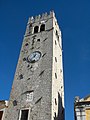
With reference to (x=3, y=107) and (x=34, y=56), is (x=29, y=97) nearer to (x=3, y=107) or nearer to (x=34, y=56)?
(x=3, y=107)

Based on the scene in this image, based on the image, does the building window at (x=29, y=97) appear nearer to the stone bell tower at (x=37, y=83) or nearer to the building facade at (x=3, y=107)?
the stone bell tower at (x=37, y=83)

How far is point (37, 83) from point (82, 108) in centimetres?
755

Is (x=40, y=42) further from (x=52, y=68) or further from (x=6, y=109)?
(x=6, y=109)

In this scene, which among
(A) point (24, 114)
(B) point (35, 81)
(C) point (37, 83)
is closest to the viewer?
(A) point (24, 114)

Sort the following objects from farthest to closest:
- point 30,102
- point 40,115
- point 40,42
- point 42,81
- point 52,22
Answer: point 52,22 < point 40,42 < point 42,81 < point 30,102 < point 40,115

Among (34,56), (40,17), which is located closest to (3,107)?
(34,56)

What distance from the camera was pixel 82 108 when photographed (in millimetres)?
16281

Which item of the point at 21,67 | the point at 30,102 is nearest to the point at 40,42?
the point at 21,67

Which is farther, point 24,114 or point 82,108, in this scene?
point 24,114

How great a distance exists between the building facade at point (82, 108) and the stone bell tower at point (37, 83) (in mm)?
3358

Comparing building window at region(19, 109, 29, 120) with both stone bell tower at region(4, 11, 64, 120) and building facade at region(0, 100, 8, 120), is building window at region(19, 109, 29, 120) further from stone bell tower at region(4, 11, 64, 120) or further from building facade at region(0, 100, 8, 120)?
building facade at region(0, 100, 8, 120)

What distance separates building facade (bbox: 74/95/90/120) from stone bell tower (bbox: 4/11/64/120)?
11.0ft

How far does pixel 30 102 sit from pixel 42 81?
2.92 metres

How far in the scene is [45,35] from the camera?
2906cm
